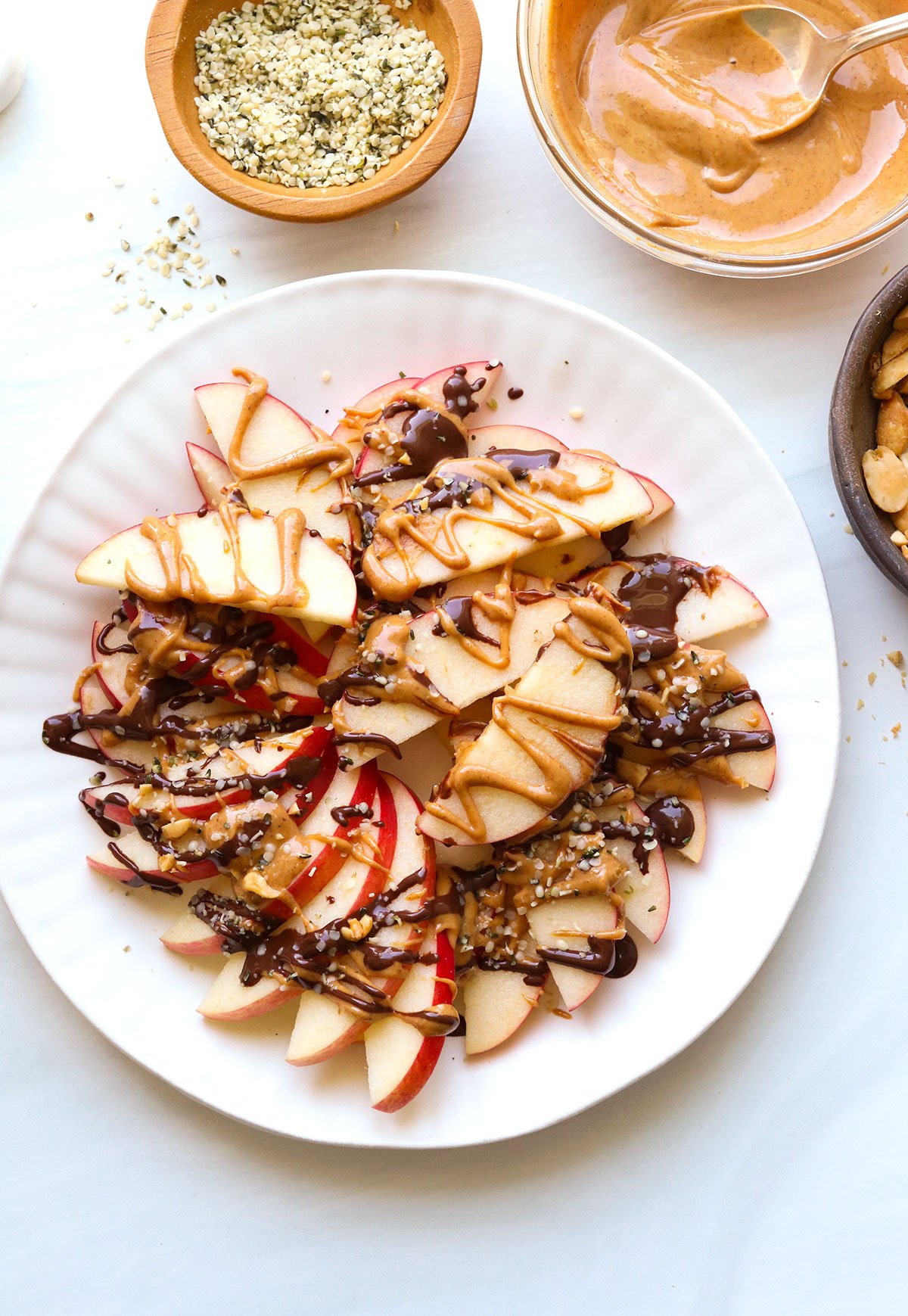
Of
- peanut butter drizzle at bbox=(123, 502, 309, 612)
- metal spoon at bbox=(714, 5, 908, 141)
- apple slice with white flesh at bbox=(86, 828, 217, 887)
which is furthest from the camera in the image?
metal spoon at bbox=(714, 5, 908, 141)

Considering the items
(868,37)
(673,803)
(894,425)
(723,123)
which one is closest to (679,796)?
(673,803)

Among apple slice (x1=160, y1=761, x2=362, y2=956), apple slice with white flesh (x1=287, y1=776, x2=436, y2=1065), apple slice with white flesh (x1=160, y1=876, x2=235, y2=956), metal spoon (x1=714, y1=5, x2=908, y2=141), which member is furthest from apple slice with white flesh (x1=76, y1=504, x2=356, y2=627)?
metal spoon (x1=714, y1=5, x2=908, y2=141)

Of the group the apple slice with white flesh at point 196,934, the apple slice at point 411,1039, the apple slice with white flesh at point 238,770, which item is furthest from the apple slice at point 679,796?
the apple slice with white flesh at point 196,934

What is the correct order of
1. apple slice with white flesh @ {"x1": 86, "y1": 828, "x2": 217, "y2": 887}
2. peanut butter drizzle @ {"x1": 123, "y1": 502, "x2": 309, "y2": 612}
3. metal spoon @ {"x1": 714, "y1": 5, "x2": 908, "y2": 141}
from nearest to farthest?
peanut butter drizzle @ {"x1": 123, "y1": 502, "x2": 309, "y2": 612} → apple slice with white flesh @ {"x1": 86, "y1": 828, "x2": 217, "y2": 887} → metal spoon @ {"x1": 714, "y1": 5, "x2": 908, "y2": 141}

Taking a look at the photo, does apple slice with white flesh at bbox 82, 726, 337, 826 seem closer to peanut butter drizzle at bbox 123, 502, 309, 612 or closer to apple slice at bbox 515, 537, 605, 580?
peanut butter drizzle at bbox 123, 502, 309, 612

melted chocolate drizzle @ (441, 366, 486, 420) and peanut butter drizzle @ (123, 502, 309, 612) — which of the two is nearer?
peanut butter drizzle @ (123, 502, 309, 612)

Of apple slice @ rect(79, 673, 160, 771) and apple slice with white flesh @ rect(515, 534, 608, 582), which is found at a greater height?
apple slice with white flesh @ rect(515, 534, 608, 582)

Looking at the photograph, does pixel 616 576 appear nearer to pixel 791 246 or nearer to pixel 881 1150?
pixel 791 246
